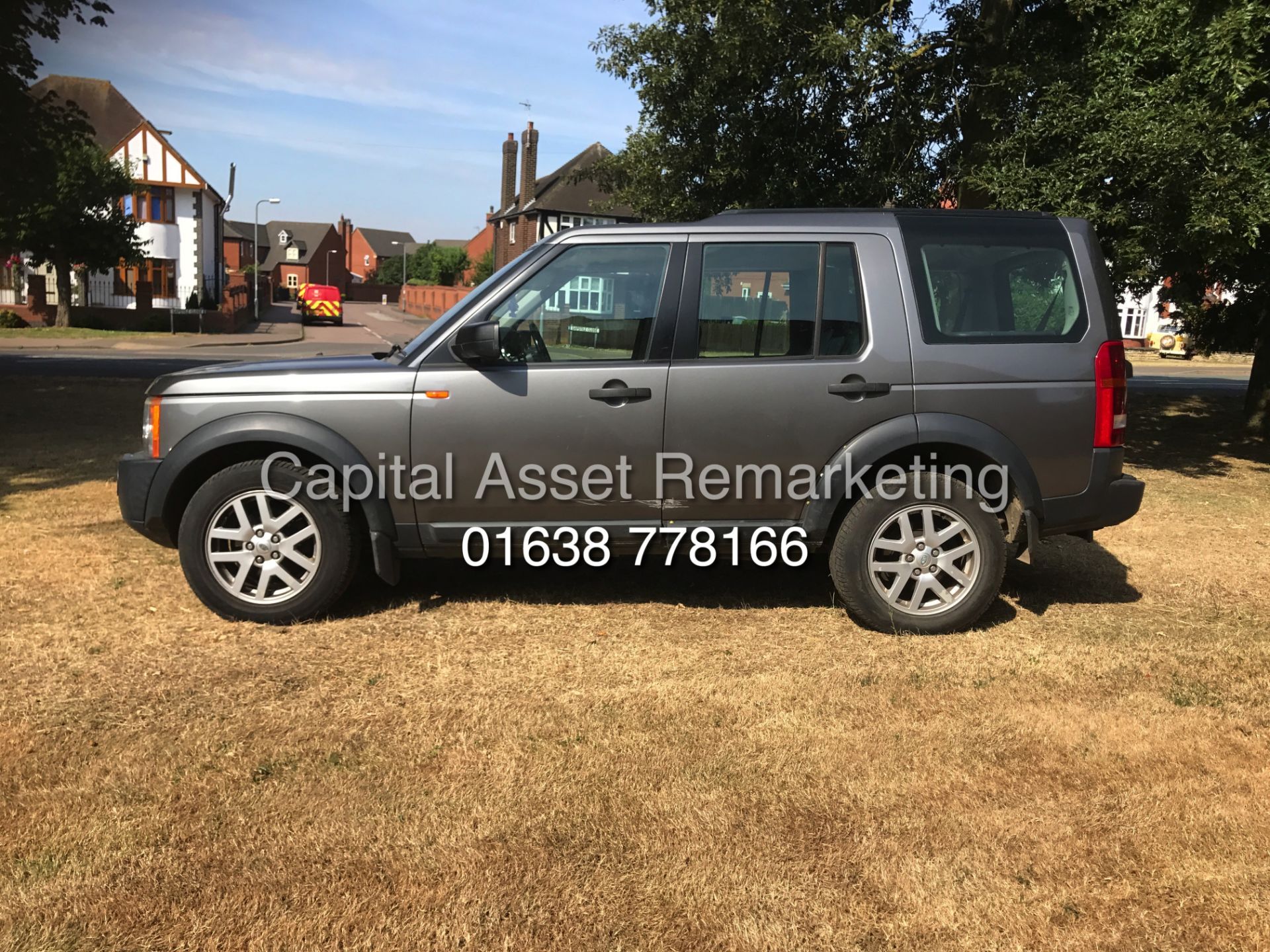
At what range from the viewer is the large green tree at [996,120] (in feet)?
29.4

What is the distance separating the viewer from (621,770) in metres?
3.62

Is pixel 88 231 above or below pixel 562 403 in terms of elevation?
above

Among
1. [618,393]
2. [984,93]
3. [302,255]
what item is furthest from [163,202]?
[302,255]

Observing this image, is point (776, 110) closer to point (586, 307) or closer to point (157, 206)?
point (586, 307)

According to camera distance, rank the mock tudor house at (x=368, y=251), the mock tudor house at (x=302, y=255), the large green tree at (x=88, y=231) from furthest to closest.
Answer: the mock tudor house at (x=368, y=251), the mock tudor house at (x=302, y=255), the large green tree at (x=88, y=231)

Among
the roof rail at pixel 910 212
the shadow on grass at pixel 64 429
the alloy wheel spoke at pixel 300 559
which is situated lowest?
the shadow on grass at pixel 64 429

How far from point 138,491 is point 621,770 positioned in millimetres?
2845

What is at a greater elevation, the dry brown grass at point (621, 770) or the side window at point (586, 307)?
the side window at point (586, 307)

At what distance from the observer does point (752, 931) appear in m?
2.74

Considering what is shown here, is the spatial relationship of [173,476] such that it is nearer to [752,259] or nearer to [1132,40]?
[752,259]

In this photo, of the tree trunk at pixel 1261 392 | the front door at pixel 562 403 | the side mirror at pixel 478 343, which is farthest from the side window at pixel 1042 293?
the tree trunk at pixel 1261 392

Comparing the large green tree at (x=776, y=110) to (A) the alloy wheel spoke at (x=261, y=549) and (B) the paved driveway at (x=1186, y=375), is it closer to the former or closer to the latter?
(A) the alloy wheel spoke at (x=261, y=549)

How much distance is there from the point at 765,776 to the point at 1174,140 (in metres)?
7.65

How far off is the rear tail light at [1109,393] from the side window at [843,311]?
3.85 feet
